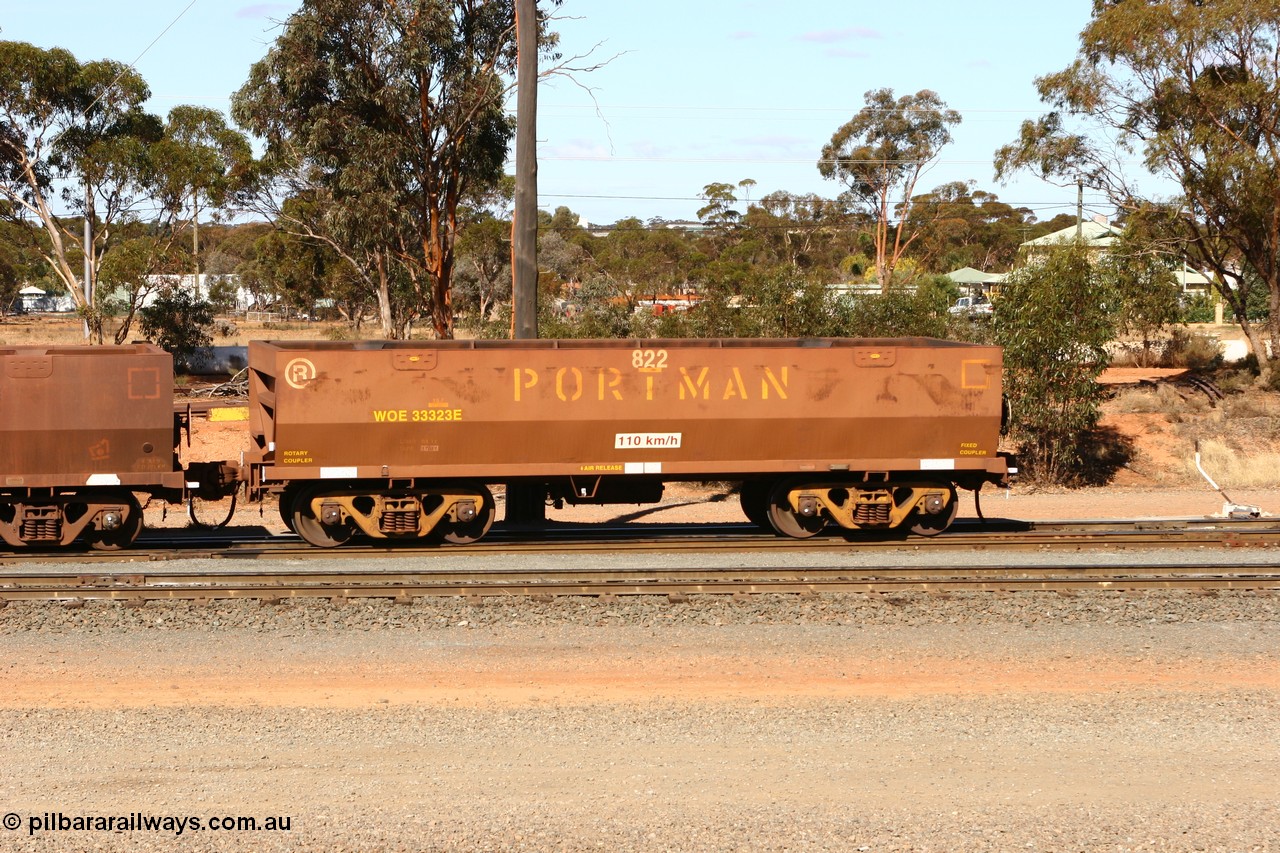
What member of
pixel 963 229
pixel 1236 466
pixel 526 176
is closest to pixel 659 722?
pixel 526 176

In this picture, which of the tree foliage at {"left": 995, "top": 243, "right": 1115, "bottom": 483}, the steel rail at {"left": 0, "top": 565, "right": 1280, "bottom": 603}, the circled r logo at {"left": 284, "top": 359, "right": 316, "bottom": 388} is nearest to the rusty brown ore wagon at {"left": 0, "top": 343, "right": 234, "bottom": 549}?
the circled r logo at {"left": 284, "top": 359, "right": 316, "bottom": 388}

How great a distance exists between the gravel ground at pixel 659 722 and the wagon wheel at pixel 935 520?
4060 millimetres

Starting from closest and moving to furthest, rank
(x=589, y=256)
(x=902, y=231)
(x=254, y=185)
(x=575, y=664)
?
(x=575, y=664), (x=254, y=185), (x=902, y=231), (x=589, y=256)

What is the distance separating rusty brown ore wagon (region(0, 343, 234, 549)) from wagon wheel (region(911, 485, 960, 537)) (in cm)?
1024

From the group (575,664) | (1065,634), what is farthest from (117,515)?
(1065,634)

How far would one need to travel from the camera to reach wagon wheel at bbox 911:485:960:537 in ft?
56.5

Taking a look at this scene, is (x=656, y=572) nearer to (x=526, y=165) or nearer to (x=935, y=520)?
(x=935, y=520)

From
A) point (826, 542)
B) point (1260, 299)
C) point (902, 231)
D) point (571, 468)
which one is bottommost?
point (826, 542)

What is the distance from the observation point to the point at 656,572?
14.1 meters

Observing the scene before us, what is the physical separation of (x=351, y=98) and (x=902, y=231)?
49553 mm

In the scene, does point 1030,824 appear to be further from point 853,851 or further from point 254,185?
point 254,185

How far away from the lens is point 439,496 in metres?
16.6

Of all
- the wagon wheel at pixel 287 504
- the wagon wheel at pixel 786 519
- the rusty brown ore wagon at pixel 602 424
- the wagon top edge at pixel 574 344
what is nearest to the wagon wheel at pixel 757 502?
the wagon wheel at pixel 786 519

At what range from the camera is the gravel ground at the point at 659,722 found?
7.68 m
